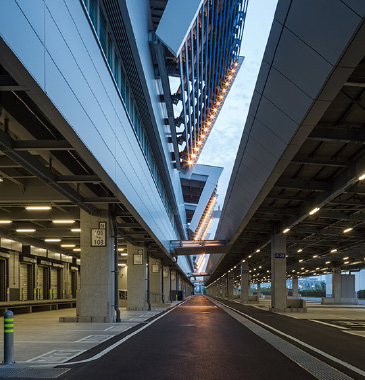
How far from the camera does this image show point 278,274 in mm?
36688

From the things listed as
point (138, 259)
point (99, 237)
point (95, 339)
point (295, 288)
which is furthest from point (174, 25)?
point (295, 288)

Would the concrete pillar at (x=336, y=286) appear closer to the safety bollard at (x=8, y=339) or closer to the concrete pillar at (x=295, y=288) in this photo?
the concrete pillar at (x=295, y=288)

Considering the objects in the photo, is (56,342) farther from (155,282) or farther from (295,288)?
(295,288)

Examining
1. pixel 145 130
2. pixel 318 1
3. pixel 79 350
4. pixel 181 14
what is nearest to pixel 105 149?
pixel 79 350

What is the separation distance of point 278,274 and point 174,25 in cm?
1773

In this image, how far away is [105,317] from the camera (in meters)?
22.1

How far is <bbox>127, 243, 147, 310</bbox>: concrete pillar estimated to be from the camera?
35.1 metres

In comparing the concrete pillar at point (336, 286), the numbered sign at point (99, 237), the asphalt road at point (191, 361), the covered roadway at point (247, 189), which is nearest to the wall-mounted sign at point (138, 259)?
the covered roadway at point (247, 189)

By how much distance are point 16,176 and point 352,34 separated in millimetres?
12101

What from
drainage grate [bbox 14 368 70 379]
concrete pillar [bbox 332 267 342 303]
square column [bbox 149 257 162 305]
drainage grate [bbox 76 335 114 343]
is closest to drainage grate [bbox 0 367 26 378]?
drainage grate [bbox 14 368 70 379]

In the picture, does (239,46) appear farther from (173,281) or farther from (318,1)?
(318,1)

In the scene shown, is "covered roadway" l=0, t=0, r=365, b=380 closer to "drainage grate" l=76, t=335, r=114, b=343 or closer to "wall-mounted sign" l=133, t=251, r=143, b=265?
"drainage grate" l=76, t=335, r=114, b=343

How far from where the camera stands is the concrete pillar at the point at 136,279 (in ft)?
115

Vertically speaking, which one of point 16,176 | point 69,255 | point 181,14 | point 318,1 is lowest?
point 69,255
